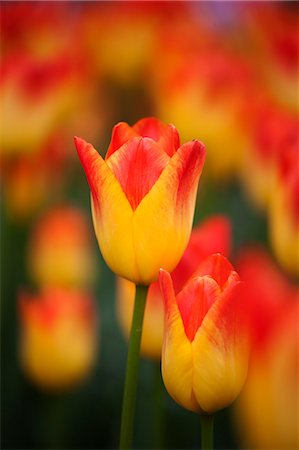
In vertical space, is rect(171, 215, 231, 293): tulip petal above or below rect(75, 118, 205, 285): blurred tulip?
below

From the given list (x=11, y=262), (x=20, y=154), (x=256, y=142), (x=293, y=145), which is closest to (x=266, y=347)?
(x=293, y=145)

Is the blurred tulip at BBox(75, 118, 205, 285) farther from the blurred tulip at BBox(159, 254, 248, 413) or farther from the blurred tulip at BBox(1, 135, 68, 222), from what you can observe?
the blurred tulip at BBox(1, 135, 68, 222)

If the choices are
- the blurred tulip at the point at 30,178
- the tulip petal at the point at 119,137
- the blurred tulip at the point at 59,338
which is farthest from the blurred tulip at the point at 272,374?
the blurred tulip at the point at 30,178

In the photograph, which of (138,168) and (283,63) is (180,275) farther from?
(283,63)

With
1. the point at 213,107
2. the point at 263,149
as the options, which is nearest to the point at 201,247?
the point at 263,149

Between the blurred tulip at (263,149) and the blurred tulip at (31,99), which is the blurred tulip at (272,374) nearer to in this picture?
the blurred tulip at (263,149)

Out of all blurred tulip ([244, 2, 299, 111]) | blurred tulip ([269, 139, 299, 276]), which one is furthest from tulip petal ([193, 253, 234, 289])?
blurred tulip ([244, 2, 299, 111])
